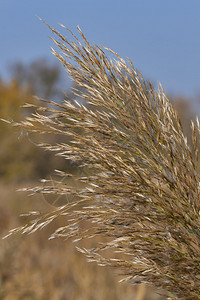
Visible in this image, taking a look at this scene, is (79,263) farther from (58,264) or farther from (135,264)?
(135,264)

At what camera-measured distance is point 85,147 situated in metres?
1.39

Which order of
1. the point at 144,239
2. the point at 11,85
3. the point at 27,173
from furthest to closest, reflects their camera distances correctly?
the point at 11,85
the point at 27,173
the point at 144,239

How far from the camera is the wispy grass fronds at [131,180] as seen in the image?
52.1 inches

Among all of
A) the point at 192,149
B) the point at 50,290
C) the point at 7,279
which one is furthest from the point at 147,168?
the point at 50,290

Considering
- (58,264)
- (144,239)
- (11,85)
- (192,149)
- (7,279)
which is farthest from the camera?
(11,85)

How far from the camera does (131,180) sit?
4.37 feet

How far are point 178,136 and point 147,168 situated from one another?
0.47ft

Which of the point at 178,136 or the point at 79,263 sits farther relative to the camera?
the point at 79,263

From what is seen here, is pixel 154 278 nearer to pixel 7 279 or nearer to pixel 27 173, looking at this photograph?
pixel 7 279

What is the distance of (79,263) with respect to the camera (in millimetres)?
6742

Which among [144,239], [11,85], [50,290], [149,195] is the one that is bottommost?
[50,290]

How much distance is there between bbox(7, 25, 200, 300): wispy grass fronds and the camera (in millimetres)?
1324

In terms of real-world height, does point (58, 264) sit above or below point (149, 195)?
below

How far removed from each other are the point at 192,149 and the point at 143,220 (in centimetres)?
29
